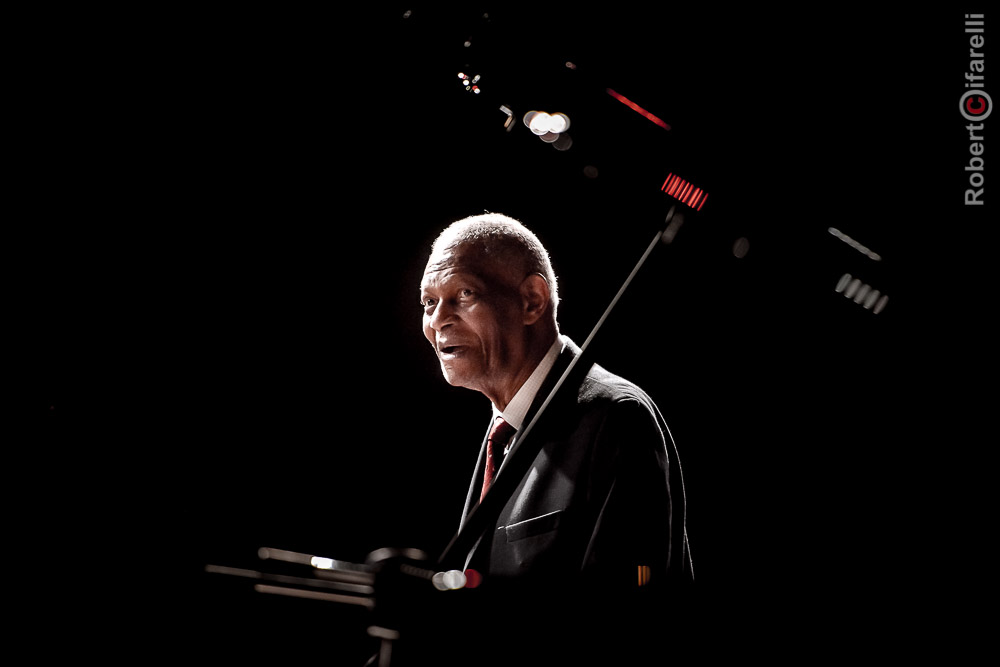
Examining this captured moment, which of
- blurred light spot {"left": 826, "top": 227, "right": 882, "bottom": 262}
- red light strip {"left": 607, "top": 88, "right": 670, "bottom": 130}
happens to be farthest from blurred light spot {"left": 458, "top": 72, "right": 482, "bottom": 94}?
blurred light spot {"left": 826, "top": 227, "right": 882, "bottom": 262}

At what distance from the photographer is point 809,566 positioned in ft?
7.11

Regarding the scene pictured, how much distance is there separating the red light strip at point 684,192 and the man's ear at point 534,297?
35.3 inches

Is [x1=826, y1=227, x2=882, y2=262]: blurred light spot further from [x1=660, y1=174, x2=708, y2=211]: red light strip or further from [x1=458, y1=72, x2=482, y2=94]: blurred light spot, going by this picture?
[x1=458, y1=72, x2=482, y2=94]: blurred light spot

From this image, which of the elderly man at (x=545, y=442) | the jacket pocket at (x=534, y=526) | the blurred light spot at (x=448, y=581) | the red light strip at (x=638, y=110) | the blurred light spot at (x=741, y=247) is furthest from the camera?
the jacket pocket at (x=534, y=526)

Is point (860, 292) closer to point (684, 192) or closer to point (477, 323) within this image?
point (684, 192)

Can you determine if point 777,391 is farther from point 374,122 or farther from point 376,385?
point 374,122

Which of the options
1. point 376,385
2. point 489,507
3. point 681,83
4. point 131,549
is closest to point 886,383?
point 681,83

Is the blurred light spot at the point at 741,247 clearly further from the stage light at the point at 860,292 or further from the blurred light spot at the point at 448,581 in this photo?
the blurred light spot at the point at 448,581

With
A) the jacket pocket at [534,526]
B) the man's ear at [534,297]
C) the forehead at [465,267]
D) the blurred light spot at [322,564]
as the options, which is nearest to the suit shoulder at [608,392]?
the jacket pocket at [534,526]

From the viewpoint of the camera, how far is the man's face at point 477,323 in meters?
1.95

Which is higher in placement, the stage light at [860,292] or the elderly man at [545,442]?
the stage light at [860,292]

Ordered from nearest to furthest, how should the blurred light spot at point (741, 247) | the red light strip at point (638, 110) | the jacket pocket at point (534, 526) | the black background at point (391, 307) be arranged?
1. the blurred light spot at point (741, 247)
2. the red light strip at point (638, 110)
3. the jacket pocket at point (534, 526)
4. the black background at point (391, 307)

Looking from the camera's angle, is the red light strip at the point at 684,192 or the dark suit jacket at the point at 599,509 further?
the dark suit jacket at the point at 599,509

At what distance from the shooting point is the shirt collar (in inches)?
76.5
